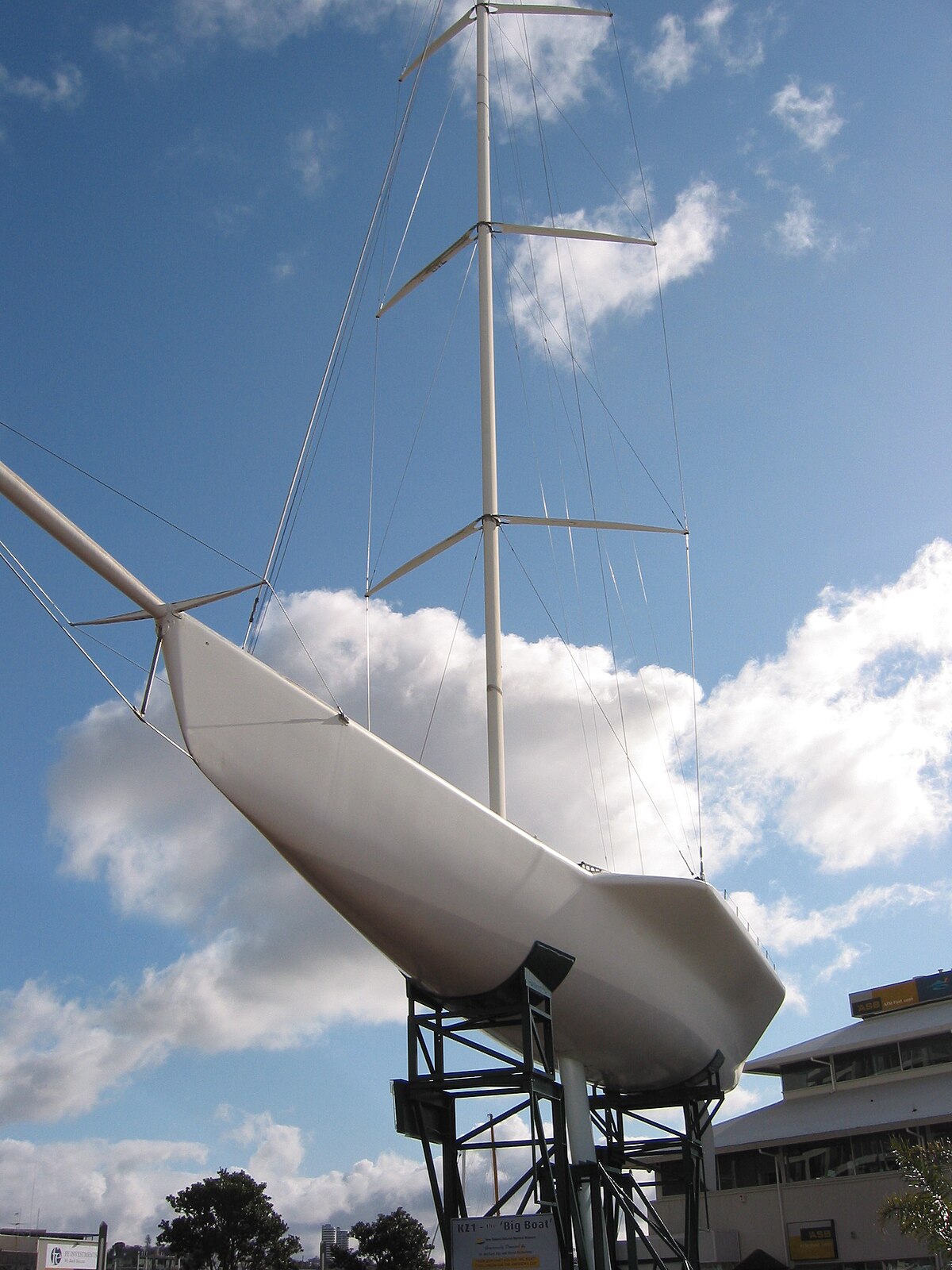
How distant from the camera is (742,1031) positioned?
58.9 feet

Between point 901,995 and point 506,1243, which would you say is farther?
point 901,995

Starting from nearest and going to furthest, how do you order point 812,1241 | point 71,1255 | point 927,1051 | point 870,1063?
point 812,1241 → point 927,1051 → point 870,1063 → point 71,1255

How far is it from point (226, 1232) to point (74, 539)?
43.7 metres

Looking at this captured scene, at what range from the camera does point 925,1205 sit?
1883 cm

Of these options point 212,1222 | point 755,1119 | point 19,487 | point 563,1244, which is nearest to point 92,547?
point 19,487

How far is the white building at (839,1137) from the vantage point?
2797 centimetres

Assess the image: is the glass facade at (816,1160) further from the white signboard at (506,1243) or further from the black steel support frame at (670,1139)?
the white signboard at (506,1243)

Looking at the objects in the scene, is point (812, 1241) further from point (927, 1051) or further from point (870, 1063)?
point (927, 1051)

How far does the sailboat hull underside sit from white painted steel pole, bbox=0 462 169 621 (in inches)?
19.4

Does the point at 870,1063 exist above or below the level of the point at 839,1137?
above

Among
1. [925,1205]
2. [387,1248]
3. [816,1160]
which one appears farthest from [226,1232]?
[925,1205]

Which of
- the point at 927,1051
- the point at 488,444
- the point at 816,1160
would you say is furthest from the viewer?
the point at 927,1051

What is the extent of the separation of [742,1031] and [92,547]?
1282 cm

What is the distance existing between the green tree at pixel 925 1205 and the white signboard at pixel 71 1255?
4632 cm
